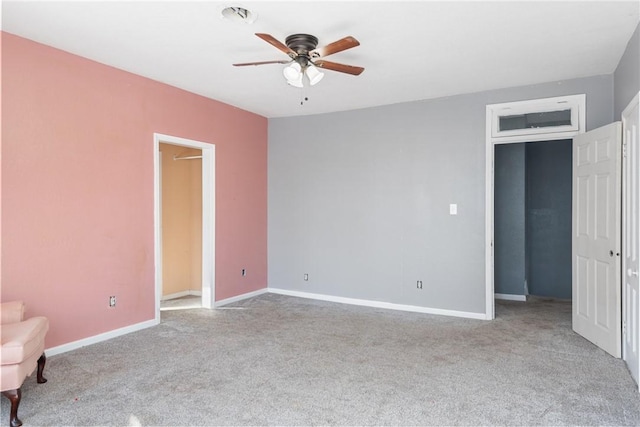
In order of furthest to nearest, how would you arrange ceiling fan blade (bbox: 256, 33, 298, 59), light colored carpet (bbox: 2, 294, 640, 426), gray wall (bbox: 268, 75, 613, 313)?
gray wall (bbox: 268, 75, 613, 313) < ceiling fan blade (bbox: 256, 33, 298, 59) < light colored carpet (bbox: 2, 294, 640, 426)

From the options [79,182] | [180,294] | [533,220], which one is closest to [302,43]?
[79,182]

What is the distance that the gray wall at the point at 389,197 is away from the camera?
4793mm

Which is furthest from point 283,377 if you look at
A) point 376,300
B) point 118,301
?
point 376,300

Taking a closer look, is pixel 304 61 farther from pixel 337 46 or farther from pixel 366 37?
pixel 366 37

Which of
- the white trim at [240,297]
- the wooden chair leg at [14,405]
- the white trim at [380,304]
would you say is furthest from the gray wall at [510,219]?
the wooden chair leg at [14,405]

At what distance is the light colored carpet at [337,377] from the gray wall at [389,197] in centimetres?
80

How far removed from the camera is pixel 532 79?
169 inches

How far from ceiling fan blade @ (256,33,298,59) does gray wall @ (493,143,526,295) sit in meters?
3.99

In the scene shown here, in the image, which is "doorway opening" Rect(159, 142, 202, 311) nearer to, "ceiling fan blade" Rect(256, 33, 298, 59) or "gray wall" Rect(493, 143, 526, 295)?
"ceiling fan blade" Rect(256, 33, 298, 59)

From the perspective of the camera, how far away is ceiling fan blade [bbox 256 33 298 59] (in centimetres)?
269

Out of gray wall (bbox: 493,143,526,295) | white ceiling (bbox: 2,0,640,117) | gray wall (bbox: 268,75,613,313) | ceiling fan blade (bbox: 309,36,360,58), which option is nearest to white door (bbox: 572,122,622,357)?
gray wall (bbox: 268,75,613,313)

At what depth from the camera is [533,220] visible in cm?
634

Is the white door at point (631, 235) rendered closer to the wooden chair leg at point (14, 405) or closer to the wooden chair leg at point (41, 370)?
the wooden chair leg at point (14, 405)

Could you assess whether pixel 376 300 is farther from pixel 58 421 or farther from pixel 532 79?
pixel 58 421
